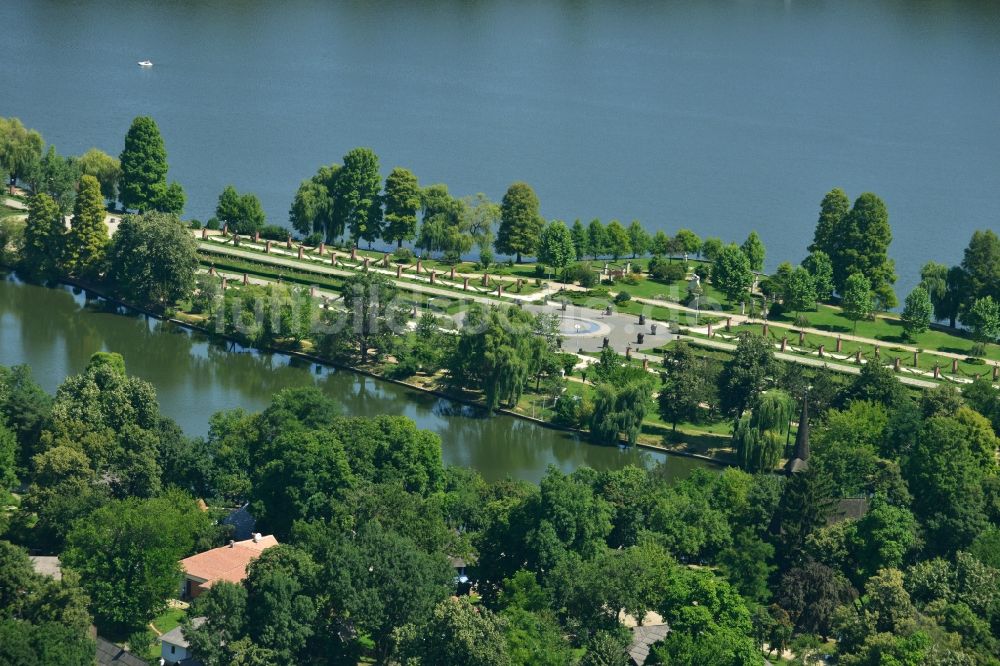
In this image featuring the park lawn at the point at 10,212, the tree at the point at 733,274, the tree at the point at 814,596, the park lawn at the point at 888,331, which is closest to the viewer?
the tree at the point at 814,596

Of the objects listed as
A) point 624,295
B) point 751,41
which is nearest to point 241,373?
point 624,295

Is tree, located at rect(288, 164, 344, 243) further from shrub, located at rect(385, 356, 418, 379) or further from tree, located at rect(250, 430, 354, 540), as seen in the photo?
tree, located at rect(250, 430, 354, 540)

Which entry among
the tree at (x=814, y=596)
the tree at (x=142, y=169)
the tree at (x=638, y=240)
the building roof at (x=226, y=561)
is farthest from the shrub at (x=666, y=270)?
the building roof at (x=226, y=561)

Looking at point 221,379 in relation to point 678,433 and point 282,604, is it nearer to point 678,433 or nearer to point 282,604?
point 678,433

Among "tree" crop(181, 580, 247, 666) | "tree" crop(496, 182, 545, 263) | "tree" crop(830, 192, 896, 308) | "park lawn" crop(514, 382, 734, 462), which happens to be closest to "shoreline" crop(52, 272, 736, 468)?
"park lawn" crop(514, 382, 734, 462)

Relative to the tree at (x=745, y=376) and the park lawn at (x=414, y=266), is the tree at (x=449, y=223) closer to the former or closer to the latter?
the park lawn at (x=414, y=266)

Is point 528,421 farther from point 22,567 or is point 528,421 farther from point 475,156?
point 475,156
